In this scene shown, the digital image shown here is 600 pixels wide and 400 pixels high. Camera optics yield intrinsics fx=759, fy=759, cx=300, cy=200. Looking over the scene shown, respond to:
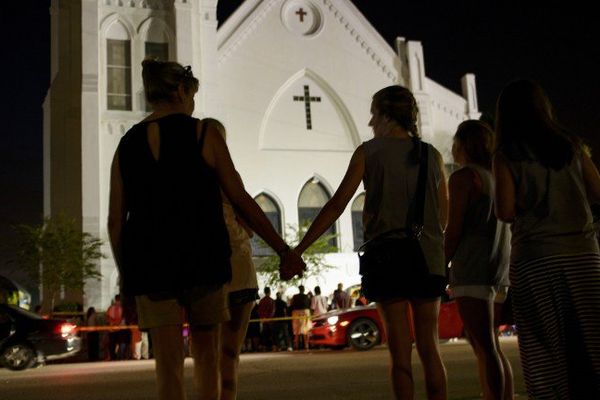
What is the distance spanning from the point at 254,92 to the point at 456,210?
100ft

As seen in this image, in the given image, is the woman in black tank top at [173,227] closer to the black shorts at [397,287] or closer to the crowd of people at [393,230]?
the crowd of people at [393,230]

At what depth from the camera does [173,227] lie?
359cm

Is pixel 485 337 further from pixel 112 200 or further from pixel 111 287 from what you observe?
pixel 111 287

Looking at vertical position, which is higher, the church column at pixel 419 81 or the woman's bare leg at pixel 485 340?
the church column at pixel 419 81

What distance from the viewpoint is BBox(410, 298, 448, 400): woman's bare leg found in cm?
430

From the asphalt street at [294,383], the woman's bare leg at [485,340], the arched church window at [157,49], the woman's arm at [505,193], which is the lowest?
the asphalt street at [294,383]

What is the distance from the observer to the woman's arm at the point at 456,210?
4.96 meters

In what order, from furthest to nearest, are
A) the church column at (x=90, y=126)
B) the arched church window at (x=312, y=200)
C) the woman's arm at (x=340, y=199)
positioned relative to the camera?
the arched church window at (x=312, y=200), the church column at (x=90, y=126), the woman's arm at (x=340, y=199)

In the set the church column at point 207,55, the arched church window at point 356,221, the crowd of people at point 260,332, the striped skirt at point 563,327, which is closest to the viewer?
the striped skirt at point 563,327

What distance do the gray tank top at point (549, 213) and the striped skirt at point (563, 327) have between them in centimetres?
7

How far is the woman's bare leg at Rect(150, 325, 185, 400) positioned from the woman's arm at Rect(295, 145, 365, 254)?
41.5 inches

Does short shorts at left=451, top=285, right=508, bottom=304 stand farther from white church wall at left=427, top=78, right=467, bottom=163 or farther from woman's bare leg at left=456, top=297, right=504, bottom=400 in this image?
white church wall at left=427, top=78, right=467, bottom=163

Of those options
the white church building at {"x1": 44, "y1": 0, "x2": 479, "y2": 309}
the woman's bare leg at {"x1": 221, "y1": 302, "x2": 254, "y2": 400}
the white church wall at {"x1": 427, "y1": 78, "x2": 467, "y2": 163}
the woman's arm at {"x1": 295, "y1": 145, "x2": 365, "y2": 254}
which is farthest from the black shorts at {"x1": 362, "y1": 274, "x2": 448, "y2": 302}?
the white church wall at {"x1": 427, "y1": 78, "x2": 467, "y2": 163}

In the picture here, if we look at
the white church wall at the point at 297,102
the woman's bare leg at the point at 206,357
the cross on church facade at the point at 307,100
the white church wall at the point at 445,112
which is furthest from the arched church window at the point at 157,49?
the woman's bare leg at the point at 206,357
